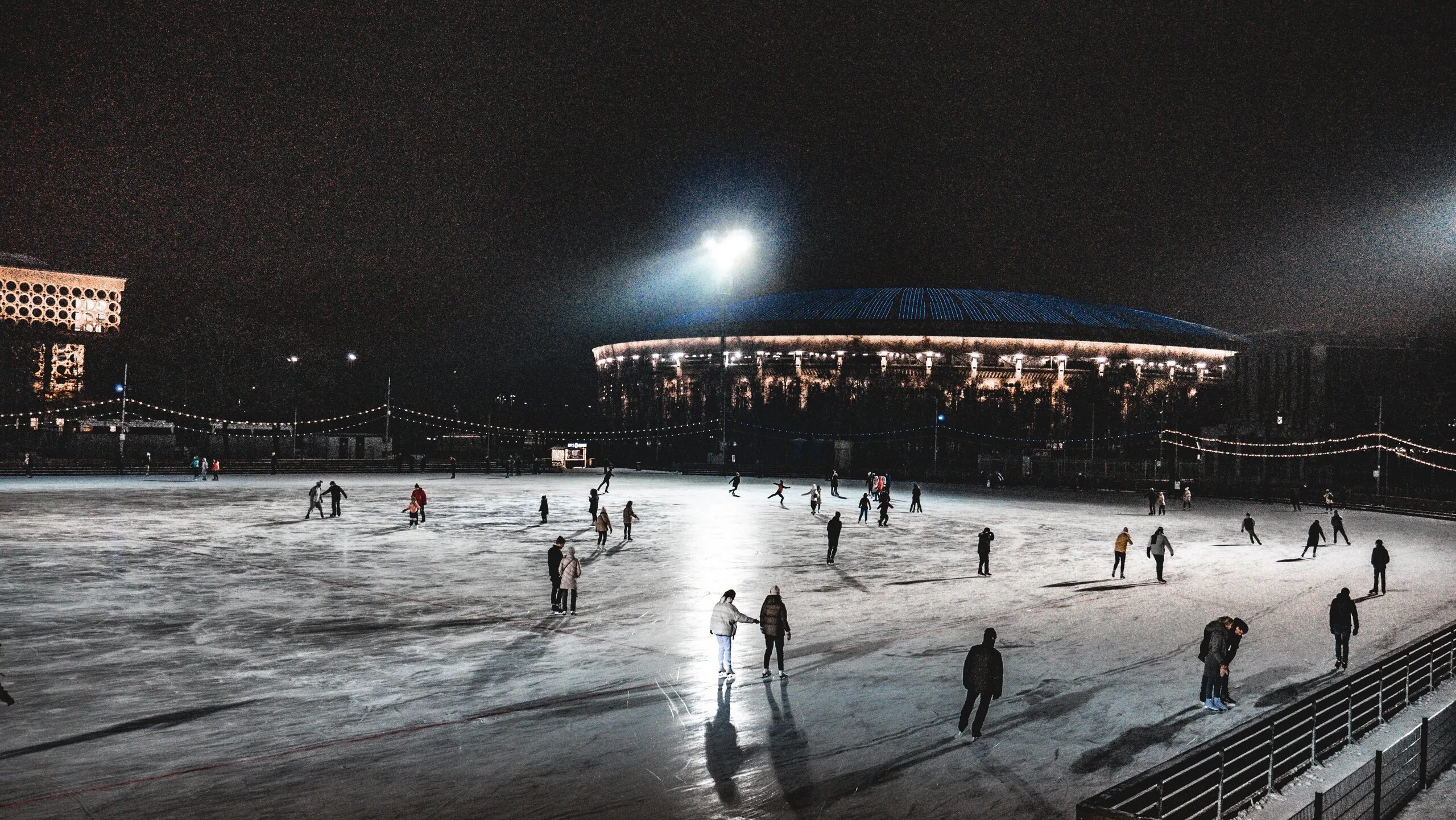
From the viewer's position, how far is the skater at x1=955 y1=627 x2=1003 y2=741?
9.45 meters

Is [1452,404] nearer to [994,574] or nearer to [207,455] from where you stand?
[994,574]

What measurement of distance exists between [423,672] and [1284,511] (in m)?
42.2

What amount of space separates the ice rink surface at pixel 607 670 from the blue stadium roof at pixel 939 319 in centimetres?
6869

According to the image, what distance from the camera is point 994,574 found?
20.8 metres

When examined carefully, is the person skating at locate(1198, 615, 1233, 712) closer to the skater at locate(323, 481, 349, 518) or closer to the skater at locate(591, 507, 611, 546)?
the skater at locate(591, 507, 611, 546)

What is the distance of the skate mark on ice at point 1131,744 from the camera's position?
28.5ft

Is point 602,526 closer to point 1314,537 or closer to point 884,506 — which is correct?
point 884,506

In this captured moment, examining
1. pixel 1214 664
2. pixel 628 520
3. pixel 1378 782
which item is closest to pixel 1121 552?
pixel 1214 664

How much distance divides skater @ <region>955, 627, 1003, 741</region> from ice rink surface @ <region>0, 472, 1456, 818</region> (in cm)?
27

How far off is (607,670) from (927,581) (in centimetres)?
969

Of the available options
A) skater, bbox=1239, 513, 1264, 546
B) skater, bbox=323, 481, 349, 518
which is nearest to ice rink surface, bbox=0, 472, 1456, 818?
skater, bbox=1239, 513, 1264, 546

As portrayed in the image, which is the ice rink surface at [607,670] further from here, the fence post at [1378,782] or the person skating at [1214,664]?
the fence post at [1378,782]

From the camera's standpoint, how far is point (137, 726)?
933 cm

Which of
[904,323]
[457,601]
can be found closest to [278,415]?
[904,323]
